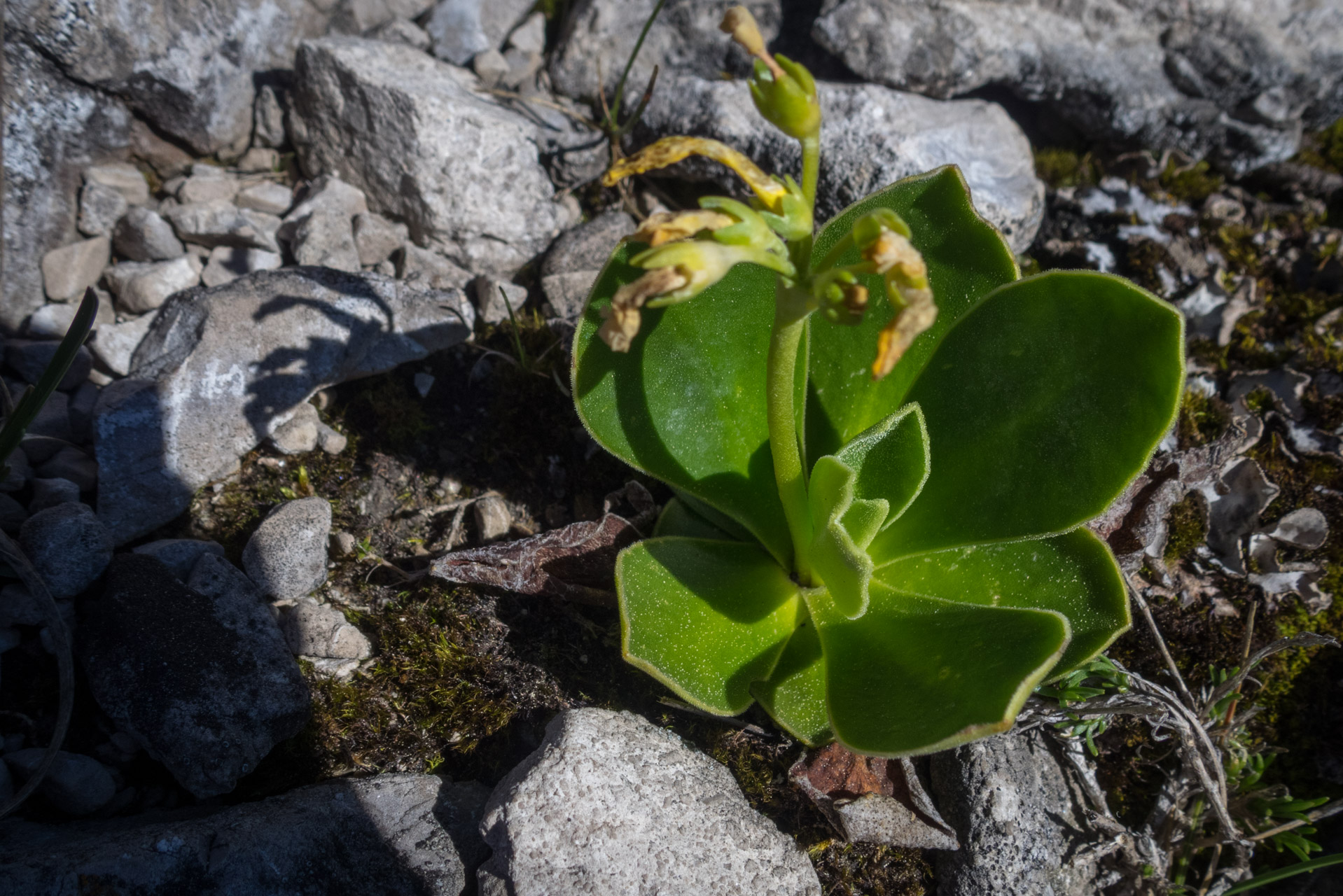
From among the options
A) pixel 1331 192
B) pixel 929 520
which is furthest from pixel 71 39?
pixel 1331 192

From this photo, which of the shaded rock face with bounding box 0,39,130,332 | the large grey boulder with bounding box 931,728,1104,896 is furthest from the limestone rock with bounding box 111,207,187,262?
the large grey boulder with bounding box 931,728,1104,896

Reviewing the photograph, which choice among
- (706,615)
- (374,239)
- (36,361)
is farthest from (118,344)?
(706,615)

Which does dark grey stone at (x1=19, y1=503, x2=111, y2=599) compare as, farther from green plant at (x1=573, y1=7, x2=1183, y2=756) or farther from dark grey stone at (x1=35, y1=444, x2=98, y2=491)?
green plant at (x1=573, y1=7, x2=1183, y2=756)

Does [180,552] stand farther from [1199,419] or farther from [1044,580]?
[1199,419]

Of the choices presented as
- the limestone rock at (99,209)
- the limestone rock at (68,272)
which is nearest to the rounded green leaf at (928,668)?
the limestone rock at (68,272)

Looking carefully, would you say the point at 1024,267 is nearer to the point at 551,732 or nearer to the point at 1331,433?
the point at 1331,433
